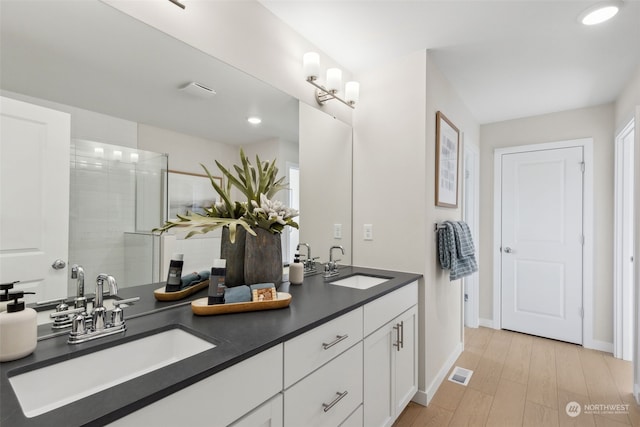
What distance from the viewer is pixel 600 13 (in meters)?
1.71

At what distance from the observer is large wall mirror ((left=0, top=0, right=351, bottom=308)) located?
3.18 feet

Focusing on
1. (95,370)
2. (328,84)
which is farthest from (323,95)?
(95,370)

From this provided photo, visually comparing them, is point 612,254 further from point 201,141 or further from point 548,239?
point 201,141

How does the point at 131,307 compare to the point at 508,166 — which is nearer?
the point at 131,307

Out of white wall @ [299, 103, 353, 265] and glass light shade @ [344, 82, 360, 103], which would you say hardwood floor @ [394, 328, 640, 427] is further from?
glass light shade @ [344, 82, 360, 103]

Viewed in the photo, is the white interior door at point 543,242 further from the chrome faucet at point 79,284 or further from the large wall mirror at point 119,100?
the chrome faucet at point 79,284

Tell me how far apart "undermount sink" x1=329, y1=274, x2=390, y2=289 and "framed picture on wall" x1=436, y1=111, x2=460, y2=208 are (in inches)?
28.9

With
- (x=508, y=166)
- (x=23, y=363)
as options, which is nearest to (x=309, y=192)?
(x=23, y=363)

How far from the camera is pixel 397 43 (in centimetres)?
206

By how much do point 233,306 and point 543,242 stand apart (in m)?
3.38

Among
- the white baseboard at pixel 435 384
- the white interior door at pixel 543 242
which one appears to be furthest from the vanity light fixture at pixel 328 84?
the white interior door at pixel 543 242

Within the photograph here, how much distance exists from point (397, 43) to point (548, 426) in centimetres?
256

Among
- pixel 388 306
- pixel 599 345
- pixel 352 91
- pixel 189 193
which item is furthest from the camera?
pixel 599 345

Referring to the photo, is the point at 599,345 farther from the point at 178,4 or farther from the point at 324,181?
the point at 178,4
